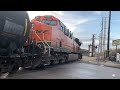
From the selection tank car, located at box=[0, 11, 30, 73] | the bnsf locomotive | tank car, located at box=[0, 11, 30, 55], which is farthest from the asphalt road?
tank car, located at box=[0, 11, 30, 55]

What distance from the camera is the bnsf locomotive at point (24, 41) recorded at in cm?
1173

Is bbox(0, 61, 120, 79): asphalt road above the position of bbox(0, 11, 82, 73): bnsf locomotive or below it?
below

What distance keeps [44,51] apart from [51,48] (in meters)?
1.79

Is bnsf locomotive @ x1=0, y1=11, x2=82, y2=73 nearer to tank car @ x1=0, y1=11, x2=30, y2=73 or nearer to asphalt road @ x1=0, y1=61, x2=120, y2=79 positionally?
tank car @ x1=0, y1=11, x2=30, y2=73

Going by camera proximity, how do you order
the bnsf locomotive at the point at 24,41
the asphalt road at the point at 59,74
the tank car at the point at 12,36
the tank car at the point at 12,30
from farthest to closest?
the asphalt road at the point at 59,74 < the bnsf locomotive at the point at 24,41 < the tank car at the point at 12,36 < the tank car at the point at 12,30

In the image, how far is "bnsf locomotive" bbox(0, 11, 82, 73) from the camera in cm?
1173

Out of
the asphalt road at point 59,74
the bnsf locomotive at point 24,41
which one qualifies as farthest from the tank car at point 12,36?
the asphalt road at point 59,74

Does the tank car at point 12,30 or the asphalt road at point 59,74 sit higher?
the tank car at point 12,30

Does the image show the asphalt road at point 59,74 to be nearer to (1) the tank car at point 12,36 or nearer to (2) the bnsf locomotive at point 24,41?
(2) the bnsf locomotive at point 24,41

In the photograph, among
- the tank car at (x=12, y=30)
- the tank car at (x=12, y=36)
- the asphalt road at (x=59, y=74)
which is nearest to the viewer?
the tank car at (x=12, y=30)

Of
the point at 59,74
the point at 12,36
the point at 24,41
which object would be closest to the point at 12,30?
the point at 12,36

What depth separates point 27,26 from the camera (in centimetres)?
1376

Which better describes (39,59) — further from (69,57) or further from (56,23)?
(69,57)
